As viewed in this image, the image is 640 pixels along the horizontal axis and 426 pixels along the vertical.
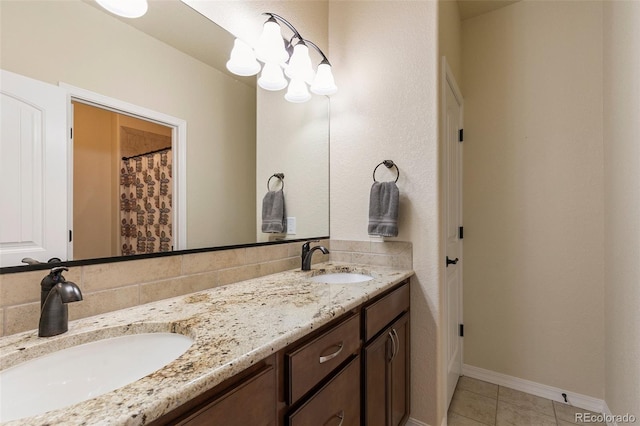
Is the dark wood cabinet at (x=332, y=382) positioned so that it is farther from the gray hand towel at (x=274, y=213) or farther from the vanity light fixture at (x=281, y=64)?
the vanity light fixture at (x=281, y=64)

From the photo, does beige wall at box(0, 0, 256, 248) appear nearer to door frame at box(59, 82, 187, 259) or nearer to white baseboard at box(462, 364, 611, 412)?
door frame at box(59, 82, 187, 259)

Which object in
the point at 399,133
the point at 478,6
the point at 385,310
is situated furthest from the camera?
the point at 478,6

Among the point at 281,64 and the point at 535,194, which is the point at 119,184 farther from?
the point at 535,194

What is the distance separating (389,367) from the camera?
1.35 metres

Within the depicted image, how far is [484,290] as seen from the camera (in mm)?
2191

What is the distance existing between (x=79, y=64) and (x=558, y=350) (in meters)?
2.91

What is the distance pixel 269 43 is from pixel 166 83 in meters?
0.58

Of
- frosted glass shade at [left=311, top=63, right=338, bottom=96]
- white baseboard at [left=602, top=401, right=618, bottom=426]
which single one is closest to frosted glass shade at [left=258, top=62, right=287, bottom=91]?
frosted glass shade at [left=311, top=63, right=338, bottom=96]

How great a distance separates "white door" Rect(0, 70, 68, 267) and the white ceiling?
8.19ft


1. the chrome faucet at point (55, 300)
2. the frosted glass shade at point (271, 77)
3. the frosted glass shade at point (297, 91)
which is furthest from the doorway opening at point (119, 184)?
the frosted glass shade at point (297, 91)

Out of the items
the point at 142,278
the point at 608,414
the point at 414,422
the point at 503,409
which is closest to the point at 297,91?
the point at 142,278

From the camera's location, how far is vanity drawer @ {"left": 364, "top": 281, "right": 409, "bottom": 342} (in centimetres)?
118

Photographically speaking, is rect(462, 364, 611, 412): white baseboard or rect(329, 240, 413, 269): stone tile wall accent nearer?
rect(329, 240, 413, 269): stone tile wall accent

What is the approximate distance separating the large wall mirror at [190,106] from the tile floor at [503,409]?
4.73 feet
